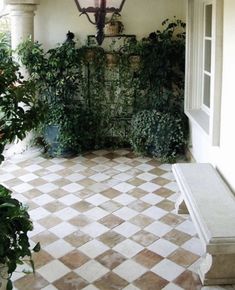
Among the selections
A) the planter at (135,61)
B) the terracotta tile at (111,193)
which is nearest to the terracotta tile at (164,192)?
the terracotta tile at (111,193)

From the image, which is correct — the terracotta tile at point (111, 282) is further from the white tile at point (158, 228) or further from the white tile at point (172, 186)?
the white tile at point (172, 186)

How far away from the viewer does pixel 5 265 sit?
6.56 feet

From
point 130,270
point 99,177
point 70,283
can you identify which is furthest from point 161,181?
point 70,283

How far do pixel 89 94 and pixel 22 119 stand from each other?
360 centimetres

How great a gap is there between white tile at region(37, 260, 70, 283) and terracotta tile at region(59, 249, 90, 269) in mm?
45

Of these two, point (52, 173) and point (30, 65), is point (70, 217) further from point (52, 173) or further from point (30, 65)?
point (30, 65)

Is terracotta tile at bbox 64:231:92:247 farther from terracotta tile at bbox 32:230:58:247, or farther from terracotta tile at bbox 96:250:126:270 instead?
terracotta tile at bbox 96:250:126:270

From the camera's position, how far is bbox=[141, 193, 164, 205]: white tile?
420cm

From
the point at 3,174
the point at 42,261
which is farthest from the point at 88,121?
the point at 42,261

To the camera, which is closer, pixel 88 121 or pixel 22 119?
pixel 22 119

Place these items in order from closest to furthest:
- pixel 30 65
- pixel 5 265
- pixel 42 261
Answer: pixel 5 265 < pixel 42 261 < pixel 30 65

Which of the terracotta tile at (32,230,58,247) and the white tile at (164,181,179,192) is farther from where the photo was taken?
the white tile at (164,181,179,192)

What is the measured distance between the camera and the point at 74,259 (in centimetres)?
317

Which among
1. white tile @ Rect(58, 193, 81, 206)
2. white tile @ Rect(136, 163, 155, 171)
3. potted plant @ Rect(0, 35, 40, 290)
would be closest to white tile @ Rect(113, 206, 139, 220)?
white tile @ Rect(58, 193, 81, 206)
